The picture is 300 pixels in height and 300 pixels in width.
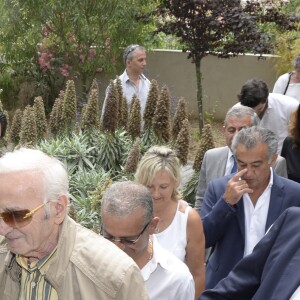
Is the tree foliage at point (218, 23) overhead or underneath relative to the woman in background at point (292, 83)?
overhead

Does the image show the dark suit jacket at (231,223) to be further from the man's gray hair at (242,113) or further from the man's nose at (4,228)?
the man's nose at (4,228)

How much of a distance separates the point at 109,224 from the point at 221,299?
637 millimetres

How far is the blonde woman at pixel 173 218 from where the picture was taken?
13.2 ft

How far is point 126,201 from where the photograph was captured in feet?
10.3

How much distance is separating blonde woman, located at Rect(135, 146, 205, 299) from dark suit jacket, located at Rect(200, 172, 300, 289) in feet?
0.58

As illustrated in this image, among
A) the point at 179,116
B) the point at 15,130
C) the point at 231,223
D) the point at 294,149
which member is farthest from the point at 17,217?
the point at 15,130

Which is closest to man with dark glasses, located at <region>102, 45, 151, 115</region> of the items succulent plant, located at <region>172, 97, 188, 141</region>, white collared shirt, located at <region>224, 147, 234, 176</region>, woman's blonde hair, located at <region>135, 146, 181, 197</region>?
succulent plant, located at <region>172, 97, 188, 141</region>

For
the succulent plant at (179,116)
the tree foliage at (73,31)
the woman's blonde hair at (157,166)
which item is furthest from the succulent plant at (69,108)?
the tree foliage at (73,31)

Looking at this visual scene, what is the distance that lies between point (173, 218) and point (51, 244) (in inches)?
58.5

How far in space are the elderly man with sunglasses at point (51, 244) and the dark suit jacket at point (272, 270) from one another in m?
0.37

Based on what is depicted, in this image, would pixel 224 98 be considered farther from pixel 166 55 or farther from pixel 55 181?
pixel 55 181

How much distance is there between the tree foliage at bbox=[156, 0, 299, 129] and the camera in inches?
411

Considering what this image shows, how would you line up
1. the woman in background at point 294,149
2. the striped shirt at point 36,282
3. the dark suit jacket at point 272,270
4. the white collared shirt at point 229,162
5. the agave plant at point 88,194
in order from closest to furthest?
the dark suit jacket at point 272,270 → the striped shirt at point 36,282 → the white collared shirt at point 229,162 → the woman in background at point 294,149 → the agave plant at point 88,194

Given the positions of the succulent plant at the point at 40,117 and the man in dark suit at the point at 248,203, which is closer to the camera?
the man in dark suit at the point at 248,203
